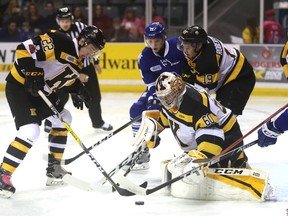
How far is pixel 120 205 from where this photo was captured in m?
3.63

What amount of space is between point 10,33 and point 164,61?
184 inches

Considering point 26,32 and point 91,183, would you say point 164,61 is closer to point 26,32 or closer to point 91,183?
point 91,183

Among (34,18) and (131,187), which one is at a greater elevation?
(131,187)

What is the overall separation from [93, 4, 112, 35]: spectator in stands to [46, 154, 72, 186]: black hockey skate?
192 inches

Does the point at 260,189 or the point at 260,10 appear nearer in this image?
the point at 260,189

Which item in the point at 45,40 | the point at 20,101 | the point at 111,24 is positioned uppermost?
the point at 45,40

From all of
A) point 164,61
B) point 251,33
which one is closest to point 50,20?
point 251,33

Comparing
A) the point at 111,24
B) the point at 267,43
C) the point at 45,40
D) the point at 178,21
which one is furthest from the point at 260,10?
the point at 45,40

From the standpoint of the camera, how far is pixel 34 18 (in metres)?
8.91

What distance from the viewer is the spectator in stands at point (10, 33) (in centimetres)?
861

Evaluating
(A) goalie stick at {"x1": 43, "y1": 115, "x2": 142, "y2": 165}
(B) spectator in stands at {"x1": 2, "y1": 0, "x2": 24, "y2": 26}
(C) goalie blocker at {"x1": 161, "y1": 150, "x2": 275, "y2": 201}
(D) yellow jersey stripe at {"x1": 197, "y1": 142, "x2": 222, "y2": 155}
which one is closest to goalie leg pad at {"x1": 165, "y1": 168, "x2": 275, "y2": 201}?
(C) goalie blocker at {"x1": 161, "y1": 150, "x2": 275, "y2": 201}

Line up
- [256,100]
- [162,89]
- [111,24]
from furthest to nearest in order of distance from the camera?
[111,24]
[256,100]
[162,89]

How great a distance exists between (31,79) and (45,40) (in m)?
0.23

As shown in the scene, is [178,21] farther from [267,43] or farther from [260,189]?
[260,189]
